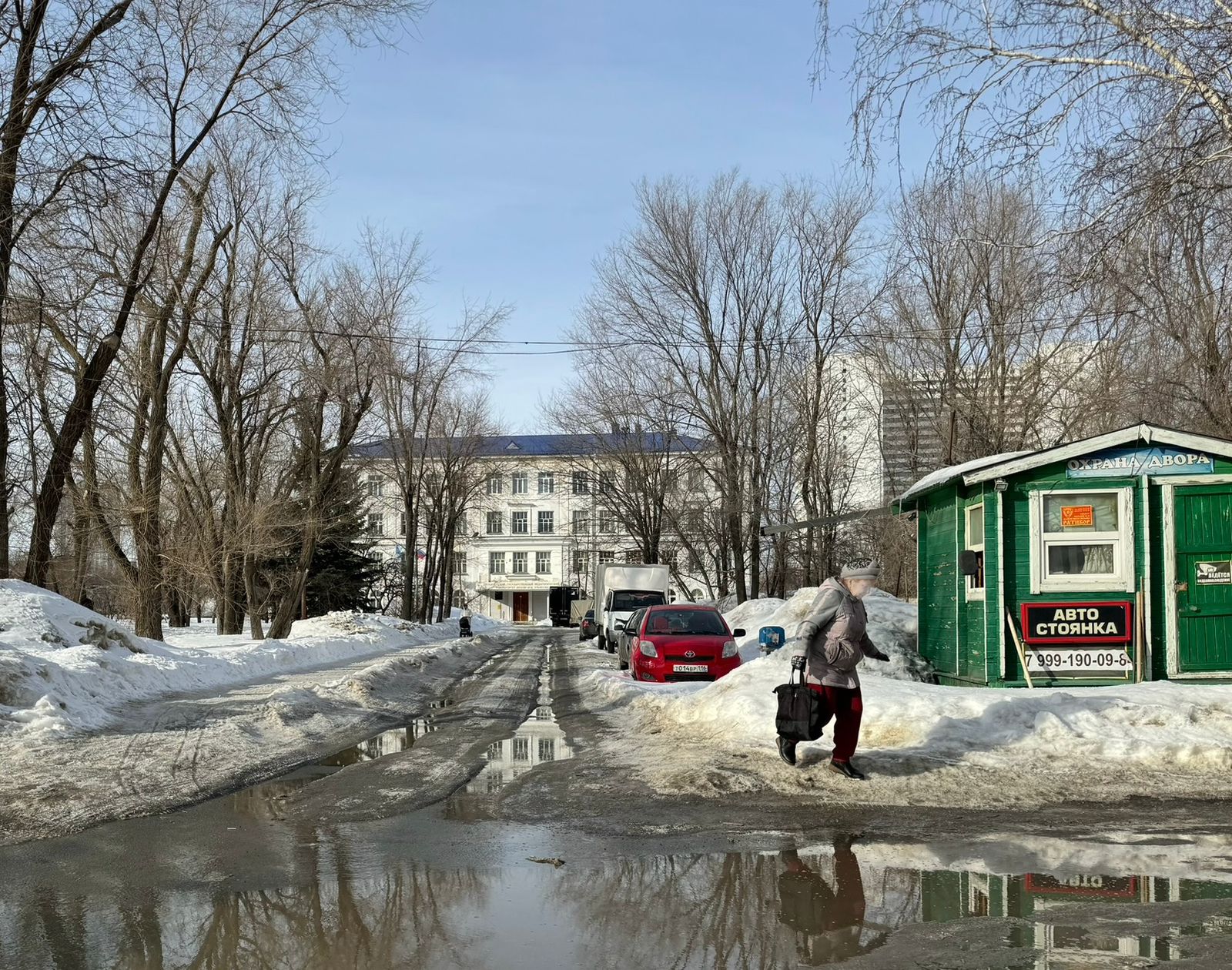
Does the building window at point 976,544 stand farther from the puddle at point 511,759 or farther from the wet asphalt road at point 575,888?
the wet asphalt road at point 575,888

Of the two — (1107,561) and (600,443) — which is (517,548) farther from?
(1107,561)

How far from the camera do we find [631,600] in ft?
125

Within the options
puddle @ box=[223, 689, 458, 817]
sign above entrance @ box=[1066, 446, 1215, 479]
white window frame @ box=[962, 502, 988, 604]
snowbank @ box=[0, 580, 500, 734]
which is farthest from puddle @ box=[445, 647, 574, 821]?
sign above entrance @ box=[1066, 446, 1215, 479]

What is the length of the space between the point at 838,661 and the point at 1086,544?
728cm

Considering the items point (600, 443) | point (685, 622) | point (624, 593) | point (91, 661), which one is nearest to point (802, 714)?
point (685, 622)

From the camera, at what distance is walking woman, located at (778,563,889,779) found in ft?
30.3

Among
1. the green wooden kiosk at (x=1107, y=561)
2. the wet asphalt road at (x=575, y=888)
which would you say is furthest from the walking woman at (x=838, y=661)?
the green wooden kiosk at (x=1107, y=561)

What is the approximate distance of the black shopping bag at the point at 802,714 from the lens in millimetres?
9266

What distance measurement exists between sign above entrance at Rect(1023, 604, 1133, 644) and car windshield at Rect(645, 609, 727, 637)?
21.5ft

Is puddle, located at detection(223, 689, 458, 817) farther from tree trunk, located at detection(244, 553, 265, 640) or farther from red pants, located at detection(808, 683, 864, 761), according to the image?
tree trunk, located at detection(244, 553, 265, 640)

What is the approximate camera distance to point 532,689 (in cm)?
2006

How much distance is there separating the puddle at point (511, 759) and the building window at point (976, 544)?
6.23 m

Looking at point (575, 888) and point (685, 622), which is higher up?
point (685, 622)

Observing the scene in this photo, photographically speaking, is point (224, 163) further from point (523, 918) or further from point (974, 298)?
point (523, 918)
